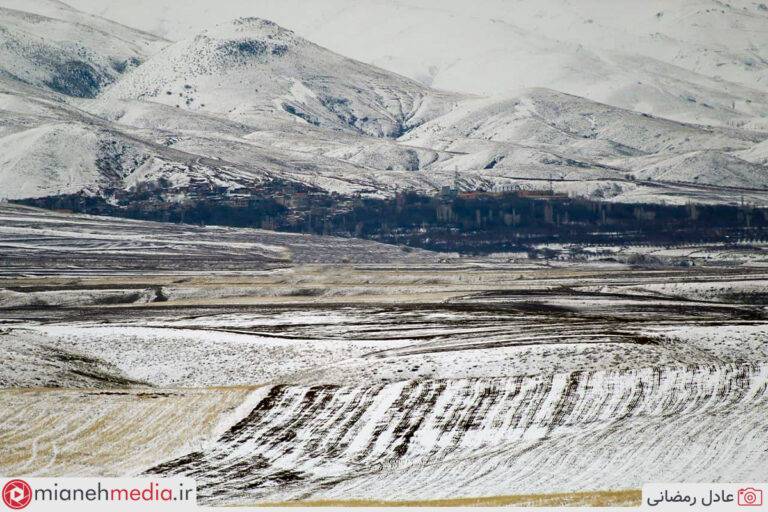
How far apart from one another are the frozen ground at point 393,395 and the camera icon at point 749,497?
169 cm

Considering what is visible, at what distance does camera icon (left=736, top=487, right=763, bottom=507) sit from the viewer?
35938 mm

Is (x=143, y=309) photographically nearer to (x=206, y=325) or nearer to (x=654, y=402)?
(x=206, y=325)

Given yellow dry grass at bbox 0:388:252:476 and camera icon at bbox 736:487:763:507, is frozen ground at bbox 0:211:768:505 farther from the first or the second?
camera icon at bbox 736:487:763:507

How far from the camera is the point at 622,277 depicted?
127 metres

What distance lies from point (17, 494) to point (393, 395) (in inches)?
787

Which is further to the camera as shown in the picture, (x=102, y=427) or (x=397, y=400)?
(x=397, y=400)

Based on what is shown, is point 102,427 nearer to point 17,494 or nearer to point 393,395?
point 17,494

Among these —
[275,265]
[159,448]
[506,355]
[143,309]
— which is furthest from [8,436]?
[275,265]

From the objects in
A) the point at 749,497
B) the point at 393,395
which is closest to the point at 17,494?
the point at 393,395

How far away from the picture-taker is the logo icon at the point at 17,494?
118 feet

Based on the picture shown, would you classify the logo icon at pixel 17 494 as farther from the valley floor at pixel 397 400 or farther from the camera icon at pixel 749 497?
the camera icon at pixel 749 497

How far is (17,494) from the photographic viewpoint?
36500 mm

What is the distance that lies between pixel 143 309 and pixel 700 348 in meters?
48.9

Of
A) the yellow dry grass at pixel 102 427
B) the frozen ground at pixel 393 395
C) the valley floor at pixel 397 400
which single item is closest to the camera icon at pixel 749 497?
the frozen ground at pixel 393 395
